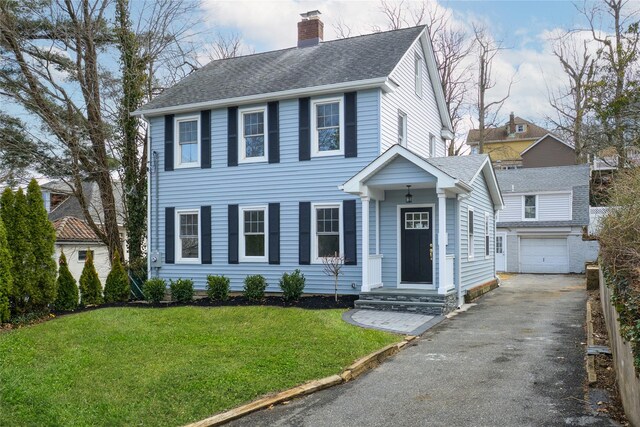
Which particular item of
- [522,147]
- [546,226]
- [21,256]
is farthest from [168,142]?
[522,147]

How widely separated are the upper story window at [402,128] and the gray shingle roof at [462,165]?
1.13m

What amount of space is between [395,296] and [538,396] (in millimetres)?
6400

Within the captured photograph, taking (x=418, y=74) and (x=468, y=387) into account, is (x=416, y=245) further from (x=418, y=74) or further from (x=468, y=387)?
(x=468, y=387)

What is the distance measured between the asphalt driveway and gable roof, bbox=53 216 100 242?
1970 cm

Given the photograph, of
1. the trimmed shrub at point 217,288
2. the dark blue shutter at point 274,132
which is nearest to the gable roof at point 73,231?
the trimmed shrub at point 217,288

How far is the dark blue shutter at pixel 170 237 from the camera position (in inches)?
663

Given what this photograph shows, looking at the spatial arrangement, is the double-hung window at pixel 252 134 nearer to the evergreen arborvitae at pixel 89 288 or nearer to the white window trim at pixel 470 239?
the evergreen arborvitae at pixel 89 288

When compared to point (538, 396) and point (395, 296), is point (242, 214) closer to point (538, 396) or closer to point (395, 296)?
point (395, 296)

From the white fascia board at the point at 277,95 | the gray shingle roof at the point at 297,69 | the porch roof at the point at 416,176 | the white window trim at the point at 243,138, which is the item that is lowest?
the porch roof at the point at 416,176

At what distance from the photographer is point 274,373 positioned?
739 cm

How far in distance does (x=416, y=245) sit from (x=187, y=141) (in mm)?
7746

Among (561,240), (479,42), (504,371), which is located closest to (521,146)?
(479,42)

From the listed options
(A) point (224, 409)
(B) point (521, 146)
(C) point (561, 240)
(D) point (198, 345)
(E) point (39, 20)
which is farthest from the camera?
(B) point (521, 146)

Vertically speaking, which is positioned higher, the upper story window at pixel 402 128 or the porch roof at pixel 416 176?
the upper story window at pixel 402 128
